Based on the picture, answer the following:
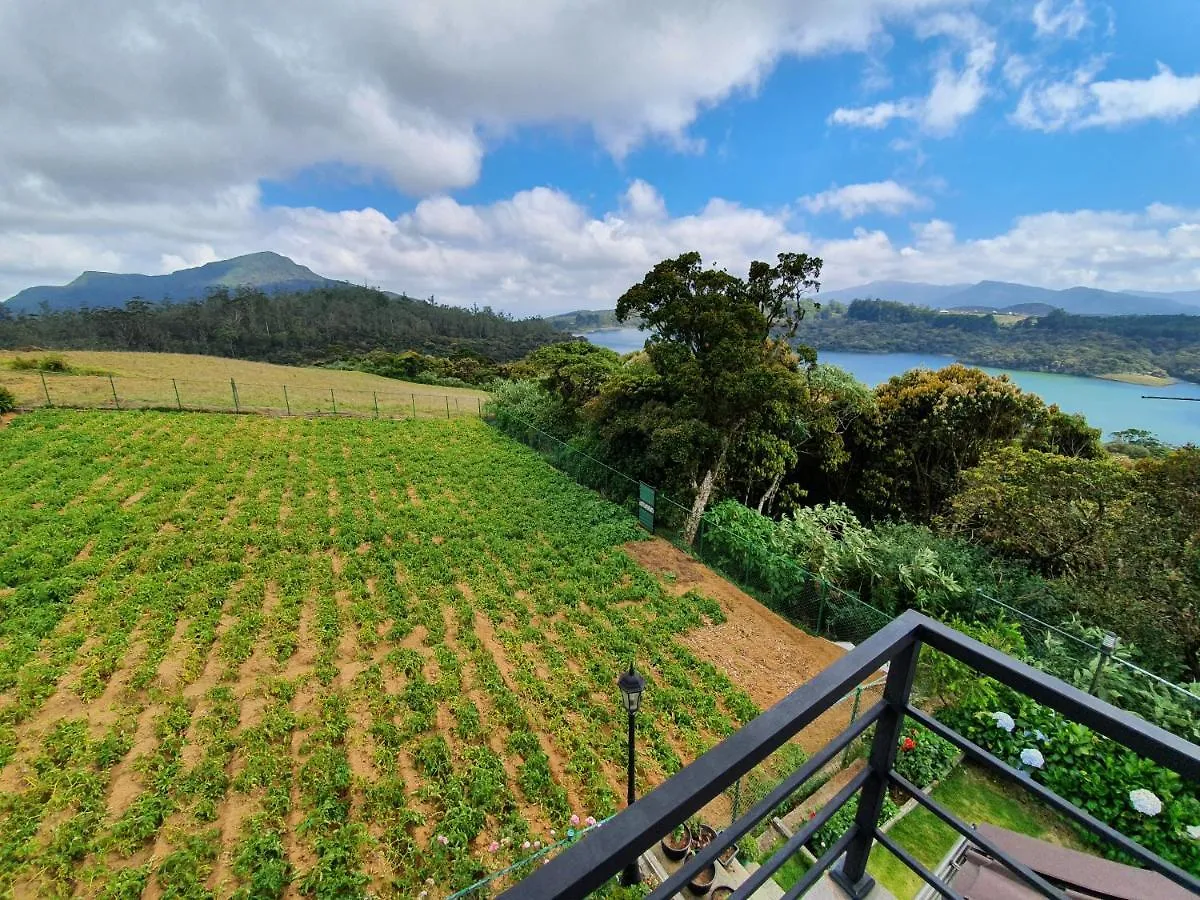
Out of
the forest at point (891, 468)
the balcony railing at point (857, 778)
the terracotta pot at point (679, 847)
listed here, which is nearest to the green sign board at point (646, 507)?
the forest at point (891, 468)

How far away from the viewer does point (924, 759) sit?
529 centimetres

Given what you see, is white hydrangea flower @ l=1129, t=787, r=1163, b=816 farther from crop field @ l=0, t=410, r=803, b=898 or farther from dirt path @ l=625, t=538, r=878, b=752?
crop field @ l=0, t=410, r=803, b=898

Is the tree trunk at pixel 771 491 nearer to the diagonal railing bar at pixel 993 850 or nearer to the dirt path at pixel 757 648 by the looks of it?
the dirt path at pixel 757 648

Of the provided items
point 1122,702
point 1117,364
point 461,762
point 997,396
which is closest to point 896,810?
point 1122,702

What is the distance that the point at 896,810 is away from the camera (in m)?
4.68

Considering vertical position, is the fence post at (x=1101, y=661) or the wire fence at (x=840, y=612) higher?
the fence post at (x=1101, y=661)

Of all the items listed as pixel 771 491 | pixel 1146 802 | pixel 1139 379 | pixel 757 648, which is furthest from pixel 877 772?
pixel 1139 379

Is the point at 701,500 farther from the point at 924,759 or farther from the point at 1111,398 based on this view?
the point at 1111,398

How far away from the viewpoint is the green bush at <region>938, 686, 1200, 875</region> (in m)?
4.45

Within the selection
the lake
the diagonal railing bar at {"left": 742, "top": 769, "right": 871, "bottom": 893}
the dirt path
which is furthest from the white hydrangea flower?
the lake

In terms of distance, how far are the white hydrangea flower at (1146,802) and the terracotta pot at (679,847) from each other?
3603 millimetres

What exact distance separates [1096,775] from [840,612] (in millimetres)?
3684

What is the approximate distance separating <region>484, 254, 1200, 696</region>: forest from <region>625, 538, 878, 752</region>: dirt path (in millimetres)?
1318

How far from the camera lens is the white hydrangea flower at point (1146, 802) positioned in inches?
164
